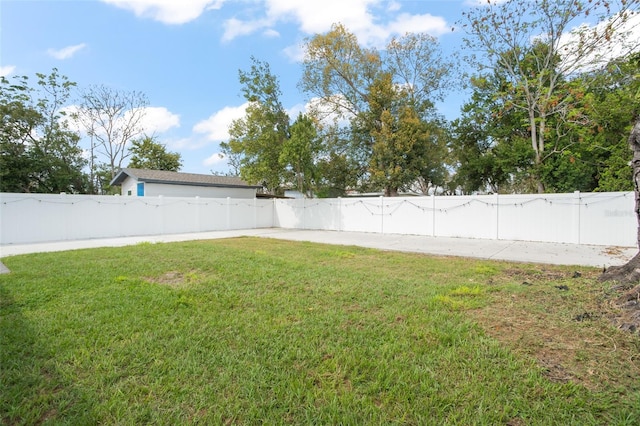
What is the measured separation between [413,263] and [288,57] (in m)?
14.2

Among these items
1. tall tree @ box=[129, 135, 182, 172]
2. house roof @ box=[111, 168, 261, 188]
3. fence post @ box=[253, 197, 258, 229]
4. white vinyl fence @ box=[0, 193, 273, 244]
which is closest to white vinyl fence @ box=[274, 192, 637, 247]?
fence post @ box=[253, 197, 258, 229]

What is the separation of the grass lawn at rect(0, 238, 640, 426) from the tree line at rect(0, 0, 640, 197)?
1168cm

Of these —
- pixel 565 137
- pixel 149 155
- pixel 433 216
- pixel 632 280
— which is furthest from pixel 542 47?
pixel 149 155

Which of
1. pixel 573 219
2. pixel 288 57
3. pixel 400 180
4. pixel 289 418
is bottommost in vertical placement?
pixel 289 418

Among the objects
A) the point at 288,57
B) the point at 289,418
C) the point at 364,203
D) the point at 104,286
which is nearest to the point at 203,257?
the point at 104,286

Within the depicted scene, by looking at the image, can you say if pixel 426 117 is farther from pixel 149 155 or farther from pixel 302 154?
pixel 149 155

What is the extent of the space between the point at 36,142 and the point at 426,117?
2347 cm

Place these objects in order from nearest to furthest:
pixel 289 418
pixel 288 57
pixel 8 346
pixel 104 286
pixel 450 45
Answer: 1. pixel 289 418
2. pixel 8 346
3. pixel 104 286
4. pixel 450 45
5. pixel 288 57

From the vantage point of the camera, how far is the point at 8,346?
8.49ft

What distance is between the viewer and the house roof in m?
16.4

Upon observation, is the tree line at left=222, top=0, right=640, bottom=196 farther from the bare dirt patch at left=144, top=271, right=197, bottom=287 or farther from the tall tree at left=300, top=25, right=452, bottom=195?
the bare dirt patch at left=144, top=271, right=197, bottom=287

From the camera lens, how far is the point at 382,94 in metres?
15.6

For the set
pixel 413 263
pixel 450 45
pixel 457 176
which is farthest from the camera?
pixel 457 176

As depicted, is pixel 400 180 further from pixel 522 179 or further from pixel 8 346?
pixel 8 346
